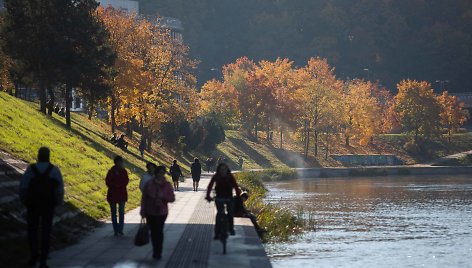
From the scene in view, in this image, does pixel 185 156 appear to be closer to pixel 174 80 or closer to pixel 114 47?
pixel 174 80

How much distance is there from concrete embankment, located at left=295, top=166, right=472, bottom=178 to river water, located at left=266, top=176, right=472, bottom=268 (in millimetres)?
21442

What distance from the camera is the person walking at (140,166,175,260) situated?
1945cm

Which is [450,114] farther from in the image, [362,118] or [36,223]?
[36,223]

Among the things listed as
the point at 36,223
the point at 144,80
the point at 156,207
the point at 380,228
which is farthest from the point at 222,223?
the point at 144,80

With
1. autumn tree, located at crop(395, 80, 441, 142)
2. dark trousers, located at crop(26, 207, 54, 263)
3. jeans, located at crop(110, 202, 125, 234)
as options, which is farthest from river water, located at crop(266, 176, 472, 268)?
autumn tree, located at crop(395, 80, 441, 142)

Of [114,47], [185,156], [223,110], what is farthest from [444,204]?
[223,110]

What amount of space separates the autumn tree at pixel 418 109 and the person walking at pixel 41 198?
96882 millimetres

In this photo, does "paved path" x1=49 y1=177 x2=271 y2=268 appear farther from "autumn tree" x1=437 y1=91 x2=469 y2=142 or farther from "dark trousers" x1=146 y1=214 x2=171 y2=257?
"autumn tree" x1=437 y1=91 x2=469 y2=142

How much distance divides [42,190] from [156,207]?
2.88 meters

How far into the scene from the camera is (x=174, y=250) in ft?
69.9

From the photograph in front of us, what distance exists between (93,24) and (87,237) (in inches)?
1366

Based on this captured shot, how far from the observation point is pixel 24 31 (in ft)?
177

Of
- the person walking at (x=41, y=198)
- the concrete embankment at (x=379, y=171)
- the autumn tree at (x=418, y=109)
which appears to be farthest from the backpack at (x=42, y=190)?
the autumn tree at (x=418, y=109)

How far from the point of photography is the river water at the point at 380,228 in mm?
26688
